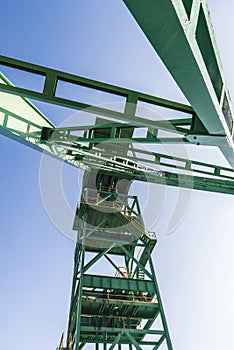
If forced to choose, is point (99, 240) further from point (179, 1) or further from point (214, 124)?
point (179, 1)

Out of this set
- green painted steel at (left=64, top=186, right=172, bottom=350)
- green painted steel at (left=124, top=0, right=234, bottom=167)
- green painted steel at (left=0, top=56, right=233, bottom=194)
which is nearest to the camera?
green painted steel at (left=124, top=0, right=234, bottom=167)

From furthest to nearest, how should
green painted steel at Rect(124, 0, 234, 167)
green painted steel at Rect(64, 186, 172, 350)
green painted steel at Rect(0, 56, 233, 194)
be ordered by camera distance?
1. green painted steel at Rect(64, 186, 172, 350)
2. green painted steel at Rect(0, 56, 233, 194)
3. green painted steel at Rect(124, 0, 234, 167)

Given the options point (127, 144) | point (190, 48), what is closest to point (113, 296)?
point (127, 144)

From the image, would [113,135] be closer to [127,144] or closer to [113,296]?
[127,144]

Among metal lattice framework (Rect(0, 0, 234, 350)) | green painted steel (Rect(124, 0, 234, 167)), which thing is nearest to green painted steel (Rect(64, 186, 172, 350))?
metal lattice framework (Rect(0, 0, 234, 350))

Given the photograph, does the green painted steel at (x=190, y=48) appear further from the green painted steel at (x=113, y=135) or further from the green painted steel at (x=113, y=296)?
the green painted steel at (x=113, y=296)

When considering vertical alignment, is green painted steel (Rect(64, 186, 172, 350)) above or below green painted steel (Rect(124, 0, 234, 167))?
below

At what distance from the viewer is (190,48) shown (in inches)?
158

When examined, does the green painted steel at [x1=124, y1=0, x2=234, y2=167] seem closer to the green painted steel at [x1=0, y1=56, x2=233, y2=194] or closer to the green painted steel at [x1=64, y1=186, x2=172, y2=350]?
the green painted steel at [x1=0, y1=56, x2=233, y2=194]

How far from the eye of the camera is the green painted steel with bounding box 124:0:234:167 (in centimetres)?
357

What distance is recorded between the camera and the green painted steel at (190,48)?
3572 mm

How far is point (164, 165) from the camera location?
13.1 meters

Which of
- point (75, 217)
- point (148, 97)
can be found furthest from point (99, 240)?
point (148, 97)

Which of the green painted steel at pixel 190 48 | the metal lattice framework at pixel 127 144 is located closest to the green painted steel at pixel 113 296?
the metal lattice framework at pixel 127 144
